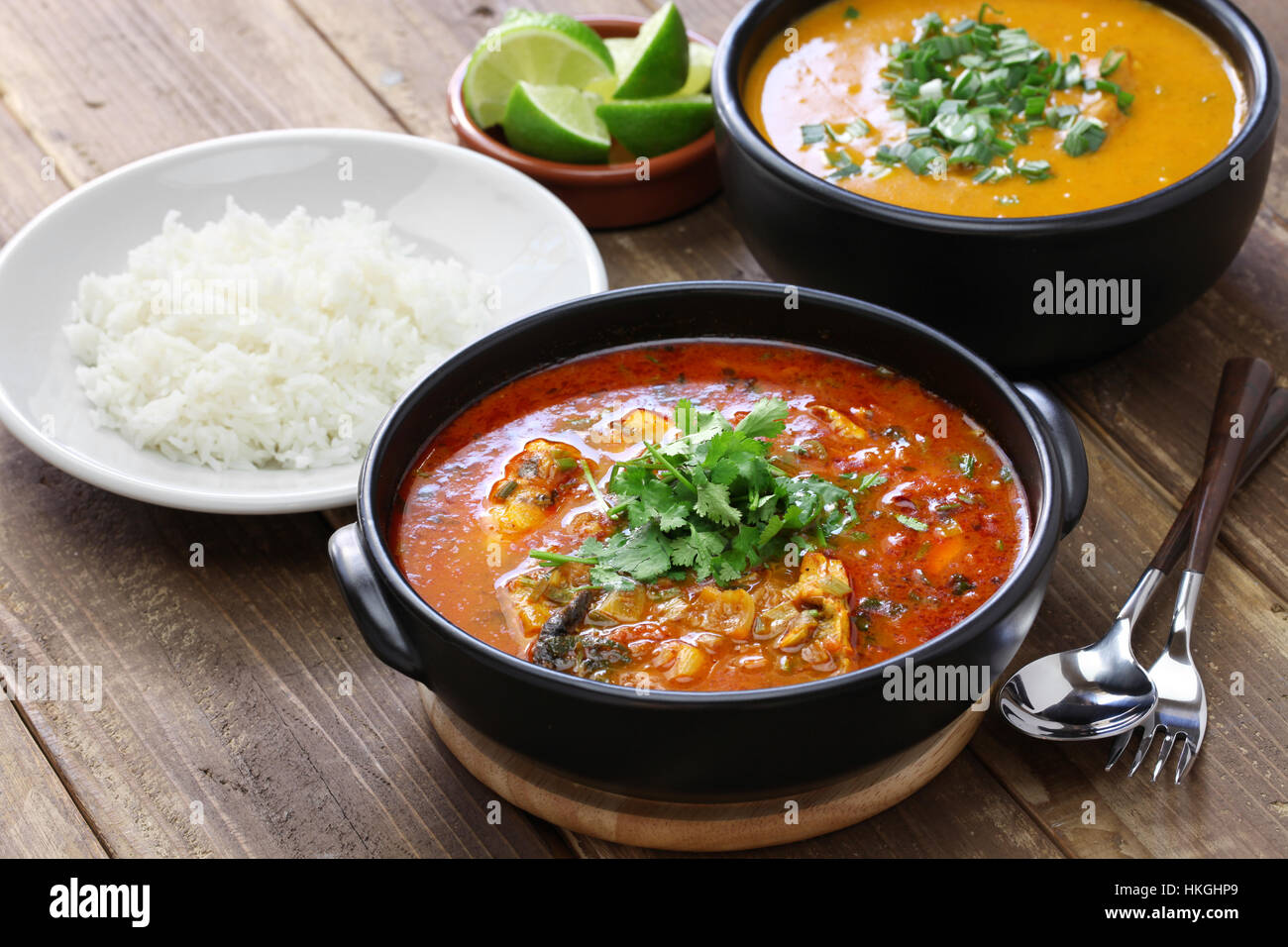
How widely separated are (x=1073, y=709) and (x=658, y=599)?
0.67 meters

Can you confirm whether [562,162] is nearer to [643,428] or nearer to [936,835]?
[643,428]

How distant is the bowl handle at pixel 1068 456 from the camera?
201cm

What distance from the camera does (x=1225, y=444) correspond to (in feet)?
8.04

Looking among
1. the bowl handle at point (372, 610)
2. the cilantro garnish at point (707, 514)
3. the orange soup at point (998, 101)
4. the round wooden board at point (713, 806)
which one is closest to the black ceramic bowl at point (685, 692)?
the bowl handle at point (372, 610)

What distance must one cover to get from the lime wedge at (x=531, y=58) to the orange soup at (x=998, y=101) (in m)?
0.45

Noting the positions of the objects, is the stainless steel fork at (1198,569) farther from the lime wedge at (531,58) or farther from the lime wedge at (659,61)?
the lime wedge at (531,58)

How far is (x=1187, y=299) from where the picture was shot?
260 cm

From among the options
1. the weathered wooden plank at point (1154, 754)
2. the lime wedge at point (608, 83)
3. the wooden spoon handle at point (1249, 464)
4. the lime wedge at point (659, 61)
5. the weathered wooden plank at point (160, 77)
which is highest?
the lime wedge at point (659, 61)

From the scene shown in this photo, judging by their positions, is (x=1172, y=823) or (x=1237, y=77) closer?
(x=1172, y=823)

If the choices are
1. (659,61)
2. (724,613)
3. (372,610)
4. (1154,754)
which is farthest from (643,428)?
(659,61)

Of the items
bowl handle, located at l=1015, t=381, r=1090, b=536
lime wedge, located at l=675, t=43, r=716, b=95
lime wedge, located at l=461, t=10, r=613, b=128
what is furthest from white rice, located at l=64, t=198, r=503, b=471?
bowl handle, located at l=1015, t=381, r=1090, b=536

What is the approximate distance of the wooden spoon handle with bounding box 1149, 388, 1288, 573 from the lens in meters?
2.33
